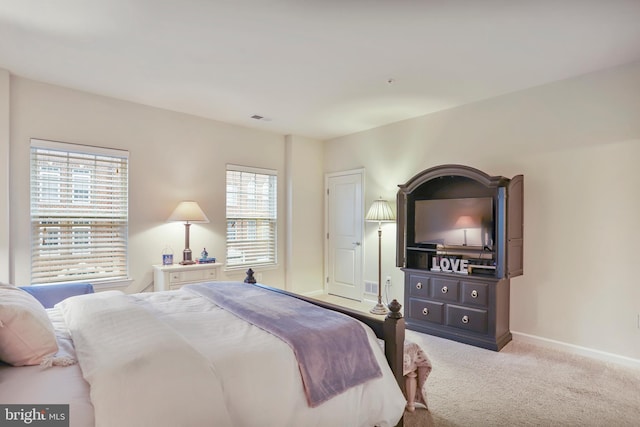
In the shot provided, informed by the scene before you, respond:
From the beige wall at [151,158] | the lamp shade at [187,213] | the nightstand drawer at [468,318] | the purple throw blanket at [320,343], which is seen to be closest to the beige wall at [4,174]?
the beige wall at [151,158]

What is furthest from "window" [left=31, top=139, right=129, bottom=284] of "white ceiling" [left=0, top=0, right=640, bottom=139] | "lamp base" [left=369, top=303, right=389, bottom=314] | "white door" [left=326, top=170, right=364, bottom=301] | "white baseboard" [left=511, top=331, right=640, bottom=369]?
"white baseboard" [left=511, top=331, right=640, bottom=369]

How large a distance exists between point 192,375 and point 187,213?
2.95 meters

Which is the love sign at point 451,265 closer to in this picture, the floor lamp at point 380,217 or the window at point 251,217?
the floor lamp at point 380,217

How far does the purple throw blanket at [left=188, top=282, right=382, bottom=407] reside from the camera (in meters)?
1.59

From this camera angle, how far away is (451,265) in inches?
147

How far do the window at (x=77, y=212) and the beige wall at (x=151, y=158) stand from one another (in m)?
0.08

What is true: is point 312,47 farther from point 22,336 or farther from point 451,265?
point 451,265

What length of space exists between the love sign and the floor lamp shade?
279 cm

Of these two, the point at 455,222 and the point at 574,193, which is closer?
the point at 574,193

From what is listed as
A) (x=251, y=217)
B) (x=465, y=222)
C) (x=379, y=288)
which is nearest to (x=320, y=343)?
(x=465, y=222)

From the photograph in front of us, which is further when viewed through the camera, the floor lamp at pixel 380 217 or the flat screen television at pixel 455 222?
the floor lamp at pixel 380 217

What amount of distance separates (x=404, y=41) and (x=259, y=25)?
1084mm

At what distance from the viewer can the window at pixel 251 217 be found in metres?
4.89

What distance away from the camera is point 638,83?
2922mm
